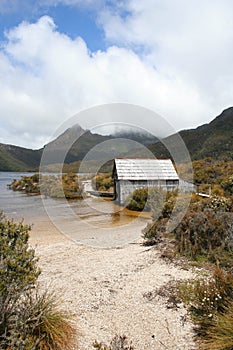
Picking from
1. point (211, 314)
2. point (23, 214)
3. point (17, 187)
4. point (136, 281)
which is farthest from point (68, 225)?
point (17, 187)

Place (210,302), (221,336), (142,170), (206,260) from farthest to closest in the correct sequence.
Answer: (142,170) < (206,260) < (210,302) < (221,336)

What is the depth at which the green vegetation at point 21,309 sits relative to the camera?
3779 mm

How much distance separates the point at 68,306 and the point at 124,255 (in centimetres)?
409

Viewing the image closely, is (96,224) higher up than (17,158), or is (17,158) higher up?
(17,158)

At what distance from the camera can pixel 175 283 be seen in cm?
644

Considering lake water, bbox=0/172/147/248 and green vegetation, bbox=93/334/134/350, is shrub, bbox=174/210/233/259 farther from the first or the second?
green vegetation, bbox=93/334/134/350

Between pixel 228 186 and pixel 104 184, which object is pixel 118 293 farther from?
pixel 104 184

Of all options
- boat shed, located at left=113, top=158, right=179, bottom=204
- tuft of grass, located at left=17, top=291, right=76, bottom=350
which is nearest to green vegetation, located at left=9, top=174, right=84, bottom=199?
boat shed, located at left=113, top=158, right=179, bottom=204

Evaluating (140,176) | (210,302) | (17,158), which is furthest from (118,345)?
(17,158)

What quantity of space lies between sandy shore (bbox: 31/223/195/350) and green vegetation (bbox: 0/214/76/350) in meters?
0.46

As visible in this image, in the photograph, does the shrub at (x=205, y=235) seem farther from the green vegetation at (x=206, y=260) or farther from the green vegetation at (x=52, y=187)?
the green vegetation at (x=52, y=187)

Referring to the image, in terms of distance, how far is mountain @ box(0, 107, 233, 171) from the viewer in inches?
822

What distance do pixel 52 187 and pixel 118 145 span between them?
14.4 meters

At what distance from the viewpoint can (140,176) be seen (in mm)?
24125
